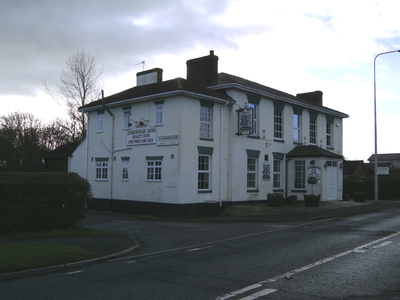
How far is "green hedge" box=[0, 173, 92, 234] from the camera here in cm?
1315

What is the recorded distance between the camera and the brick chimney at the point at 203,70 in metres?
25.9

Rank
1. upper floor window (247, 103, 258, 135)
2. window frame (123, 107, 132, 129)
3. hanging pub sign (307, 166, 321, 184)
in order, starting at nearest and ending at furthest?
upper floor window (247, 103, 258, 135) < window frame (123, 107, 132, 129) < hanging pub sign (307, 166, 321, 184)

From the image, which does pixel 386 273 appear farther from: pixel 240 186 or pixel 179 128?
pixel 240 186

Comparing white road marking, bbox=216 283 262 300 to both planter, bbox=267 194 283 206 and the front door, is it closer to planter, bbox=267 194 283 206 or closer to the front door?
planter, bbox=267 194 283 206

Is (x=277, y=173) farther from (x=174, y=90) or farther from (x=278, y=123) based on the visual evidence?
(x=174, y=90)

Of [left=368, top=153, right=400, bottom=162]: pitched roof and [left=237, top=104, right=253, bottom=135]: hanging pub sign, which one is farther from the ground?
[left=368, top=153, right=400, bottom=162]: pitched roof

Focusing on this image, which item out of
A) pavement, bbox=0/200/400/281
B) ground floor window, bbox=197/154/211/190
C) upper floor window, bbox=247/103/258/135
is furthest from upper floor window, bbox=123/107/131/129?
pavement, bbox=0/200/400/281

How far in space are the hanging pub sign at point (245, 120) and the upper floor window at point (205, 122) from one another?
6.08ft

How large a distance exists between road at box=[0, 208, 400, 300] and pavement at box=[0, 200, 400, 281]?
0.34m

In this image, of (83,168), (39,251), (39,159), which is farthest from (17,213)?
(39,159)

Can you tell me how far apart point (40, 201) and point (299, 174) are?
18480 millimetres

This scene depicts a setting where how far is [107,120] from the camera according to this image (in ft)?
87.7

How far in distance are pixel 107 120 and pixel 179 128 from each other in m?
7.22

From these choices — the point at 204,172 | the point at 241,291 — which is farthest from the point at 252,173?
the point at 241,291
